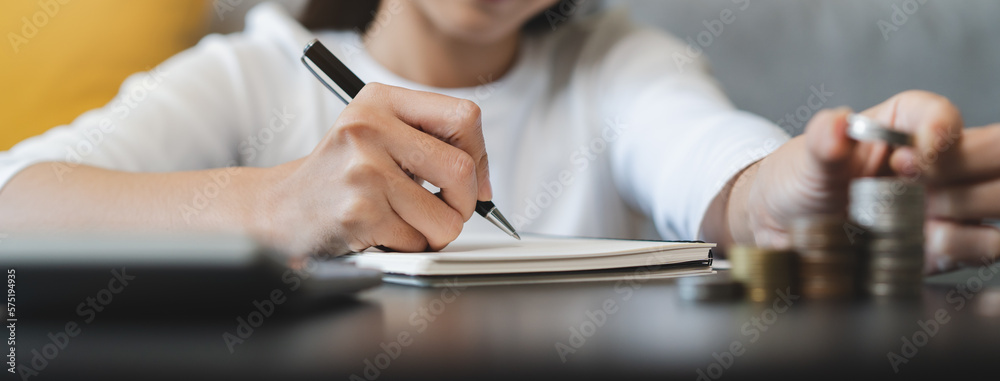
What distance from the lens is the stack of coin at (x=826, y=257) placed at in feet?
1.37

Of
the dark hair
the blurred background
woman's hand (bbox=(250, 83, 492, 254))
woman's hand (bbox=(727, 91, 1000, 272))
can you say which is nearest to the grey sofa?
the blurred background

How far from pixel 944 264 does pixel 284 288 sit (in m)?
0.47

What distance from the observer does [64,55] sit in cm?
119

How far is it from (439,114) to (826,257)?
0.32 metres

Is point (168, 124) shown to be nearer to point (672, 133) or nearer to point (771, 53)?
point (672, 133)

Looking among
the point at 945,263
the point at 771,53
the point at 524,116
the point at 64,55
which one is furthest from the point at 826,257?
the point at 64,55

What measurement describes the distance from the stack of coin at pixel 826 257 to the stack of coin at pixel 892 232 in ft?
0.04

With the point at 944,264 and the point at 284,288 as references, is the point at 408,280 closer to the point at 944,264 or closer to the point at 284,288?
the point at 284,288

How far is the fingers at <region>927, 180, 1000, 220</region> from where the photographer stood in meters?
0.46

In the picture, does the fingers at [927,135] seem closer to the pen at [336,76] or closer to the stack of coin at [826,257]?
the stack of coin at [826,257]

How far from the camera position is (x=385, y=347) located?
27 cm

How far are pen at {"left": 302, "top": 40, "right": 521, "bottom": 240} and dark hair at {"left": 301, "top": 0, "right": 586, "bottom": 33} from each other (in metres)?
0.63

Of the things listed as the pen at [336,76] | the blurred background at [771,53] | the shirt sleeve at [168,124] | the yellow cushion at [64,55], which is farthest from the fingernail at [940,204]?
the yellow cushion at [64,55]

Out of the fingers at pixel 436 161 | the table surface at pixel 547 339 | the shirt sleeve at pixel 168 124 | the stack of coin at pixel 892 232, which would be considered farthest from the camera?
the shirt sleeve at pixel 168 124
